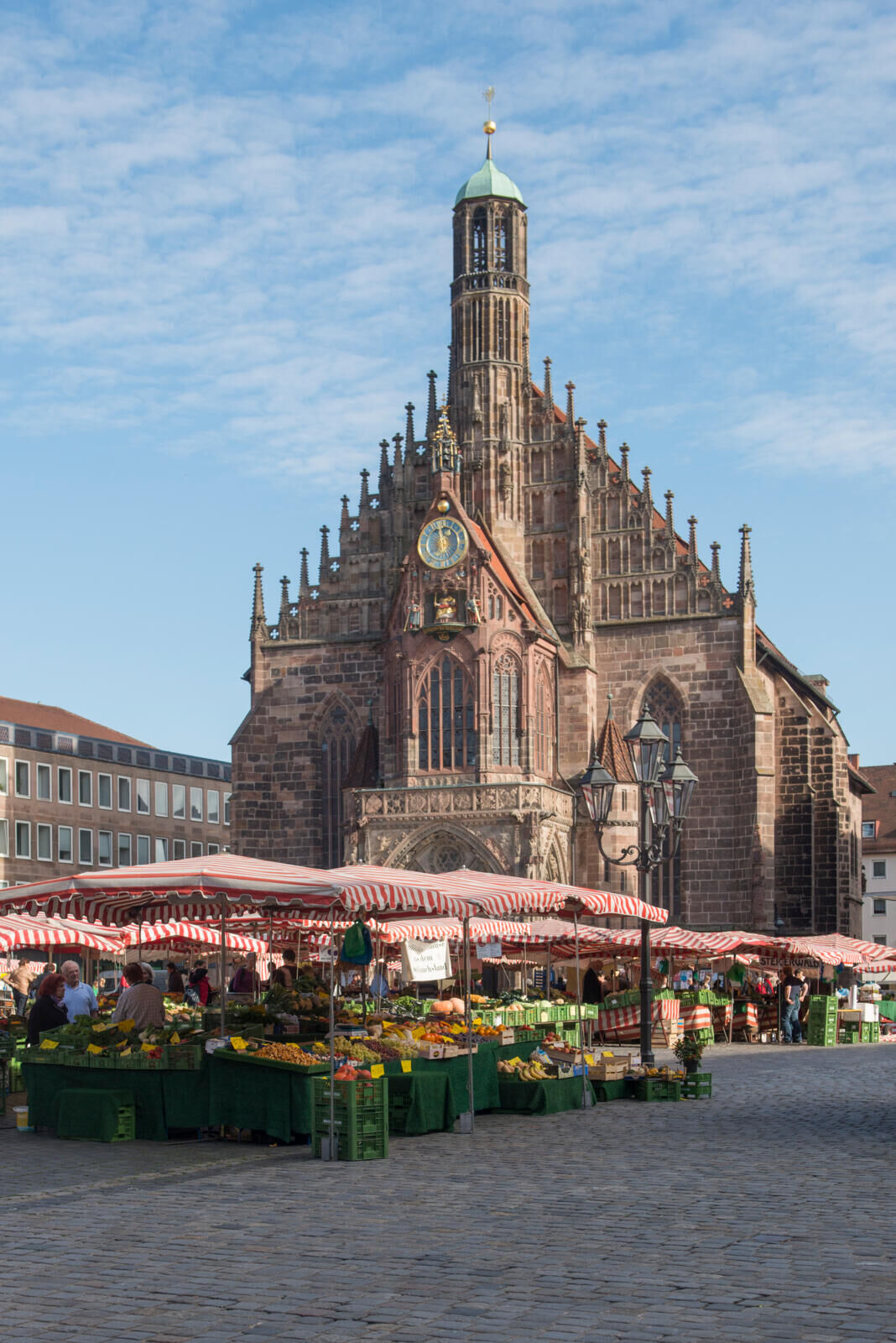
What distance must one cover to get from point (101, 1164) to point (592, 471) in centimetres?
3708

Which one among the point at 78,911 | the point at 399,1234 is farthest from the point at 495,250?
the point at 399,1234

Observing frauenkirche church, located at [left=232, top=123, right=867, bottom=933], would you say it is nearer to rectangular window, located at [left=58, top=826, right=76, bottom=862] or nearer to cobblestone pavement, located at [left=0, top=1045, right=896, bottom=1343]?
rectangular window, located at [left=58, top=826, right=76, bottom=862]

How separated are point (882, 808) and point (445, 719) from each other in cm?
4845

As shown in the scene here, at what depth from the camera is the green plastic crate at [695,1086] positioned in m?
21.1

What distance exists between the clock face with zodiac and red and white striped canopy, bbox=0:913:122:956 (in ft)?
60.4

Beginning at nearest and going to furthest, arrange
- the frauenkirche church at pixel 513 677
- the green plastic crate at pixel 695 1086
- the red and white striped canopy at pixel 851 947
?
1. the green plastic crate at pixel 695 1086
2. the red and white striped canopy at pixel 851 947
3. the frauenkirche church at pixel 513 677

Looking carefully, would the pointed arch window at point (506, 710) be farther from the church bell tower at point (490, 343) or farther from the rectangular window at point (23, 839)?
the rectangular window at point (23, 839)

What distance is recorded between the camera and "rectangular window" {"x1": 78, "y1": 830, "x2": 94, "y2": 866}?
69688mm

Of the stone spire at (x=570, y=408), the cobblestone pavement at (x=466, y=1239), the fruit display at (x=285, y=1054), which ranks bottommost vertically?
the cobblestone pavement at (x=466, y=1239)

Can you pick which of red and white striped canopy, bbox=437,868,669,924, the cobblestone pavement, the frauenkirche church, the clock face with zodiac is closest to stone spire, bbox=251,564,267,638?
the frauenkirche church

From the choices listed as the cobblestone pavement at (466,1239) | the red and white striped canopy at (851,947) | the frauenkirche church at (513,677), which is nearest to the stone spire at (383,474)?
the frauenkirche church at (513,677)

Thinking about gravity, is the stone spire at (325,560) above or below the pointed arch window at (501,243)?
below

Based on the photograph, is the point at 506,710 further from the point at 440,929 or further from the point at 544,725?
the point at 440,929

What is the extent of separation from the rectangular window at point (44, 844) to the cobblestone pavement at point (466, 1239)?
52139mm
